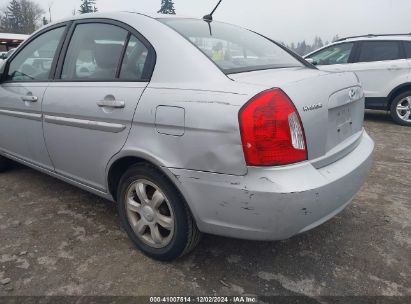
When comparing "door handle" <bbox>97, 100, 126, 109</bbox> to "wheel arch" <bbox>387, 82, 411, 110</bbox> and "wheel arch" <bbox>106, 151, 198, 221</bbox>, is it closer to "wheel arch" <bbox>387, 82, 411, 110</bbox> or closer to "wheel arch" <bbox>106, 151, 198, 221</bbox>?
"wheel arch" <bbox>106, 151, 198, 221</bbox>

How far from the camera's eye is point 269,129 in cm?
185

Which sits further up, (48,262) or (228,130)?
(228,130)

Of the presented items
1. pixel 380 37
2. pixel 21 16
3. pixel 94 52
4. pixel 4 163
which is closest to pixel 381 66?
pixel 380 37

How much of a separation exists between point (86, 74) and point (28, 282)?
146cm

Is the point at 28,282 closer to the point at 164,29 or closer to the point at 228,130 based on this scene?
the point at 228,130

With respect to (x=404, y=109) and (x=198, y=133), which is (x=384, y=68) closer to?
(x=404, y=109)

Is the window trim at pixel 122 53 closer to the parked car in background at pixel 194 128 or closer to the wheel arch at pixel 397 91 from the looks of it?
the parked car in background at pixel 194 128

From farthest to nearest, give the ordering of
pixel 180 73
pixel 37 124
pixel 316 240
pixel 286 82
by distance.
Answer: pixel 37 124, pixel 316 240, pixel 180 73, pixel 286 82

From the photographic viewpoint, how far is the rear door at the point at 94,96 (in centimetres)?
236

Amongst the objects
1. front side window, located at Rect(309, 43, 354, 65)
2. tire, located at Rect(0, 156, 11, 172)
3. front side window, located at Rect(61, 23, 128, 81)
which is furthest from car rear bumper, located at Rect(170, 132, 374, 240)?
front side window, located at Rect(309, 43, 354, 65)

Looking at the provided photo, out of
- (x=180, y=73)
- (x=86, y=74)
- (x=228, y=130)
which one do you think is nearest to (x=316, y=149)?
(x=228, y=130)

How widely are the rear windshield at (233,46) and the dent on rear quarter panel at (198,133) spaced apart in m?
0.28

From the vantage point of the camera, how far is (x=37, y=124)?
307cm

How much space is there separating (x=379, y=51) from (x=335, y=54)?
833 mm
